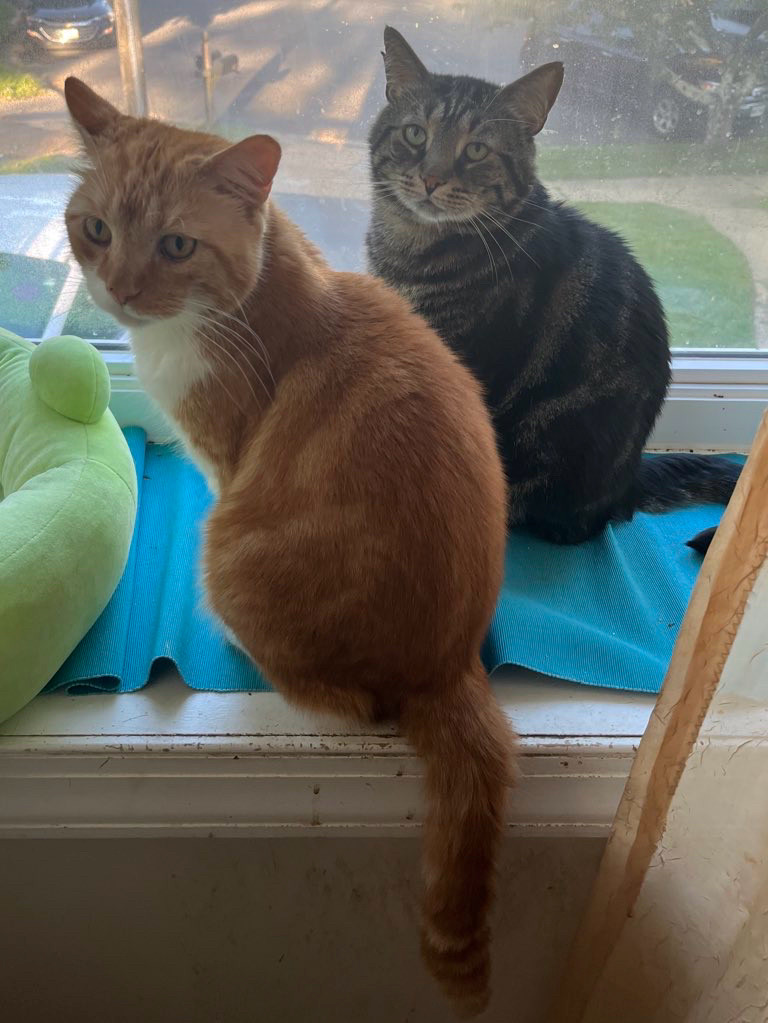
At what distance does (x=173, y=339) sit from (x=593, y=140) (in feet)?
2.31

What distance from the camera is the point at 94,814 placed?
37.9 inches

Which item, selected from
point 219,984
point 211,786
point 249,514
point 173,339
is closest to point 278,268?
point 173,339

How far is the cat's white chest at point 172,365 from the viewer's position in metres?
0.96

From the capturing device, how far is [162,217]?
2.93 feet

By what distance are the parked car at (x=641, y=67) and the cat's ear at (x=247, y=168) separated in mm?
552

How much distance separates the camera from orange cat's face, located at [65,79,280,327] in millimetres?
891

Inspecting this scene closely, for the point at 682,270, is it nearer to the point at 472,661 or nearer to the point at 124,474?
the point at 472,661

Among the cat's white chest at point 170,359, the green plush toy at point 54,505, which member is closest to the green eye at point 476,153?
the cat's white chest at point 170,359

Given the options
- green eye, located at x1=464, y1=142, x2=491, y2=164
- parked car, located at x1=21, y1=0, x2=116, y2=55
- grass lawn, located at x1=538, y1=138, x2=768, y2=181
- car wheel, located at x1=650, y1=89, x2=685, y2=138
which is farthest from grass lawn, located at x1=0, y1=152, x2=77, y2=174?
car wheel, located at x1=650, y1=89, x2=685, y2=138

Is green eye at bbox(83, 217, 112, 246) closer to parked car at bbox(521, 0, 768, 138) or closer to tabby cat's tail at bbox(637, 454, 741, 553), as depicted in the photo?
parked car at bbox(521, 0, 768, 138)

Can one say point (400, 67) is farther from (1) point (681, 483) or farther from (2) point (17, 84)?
(1) point (681, 483)

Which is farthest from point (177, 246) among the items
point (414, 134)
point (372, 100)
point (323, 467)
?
point (372, 100)

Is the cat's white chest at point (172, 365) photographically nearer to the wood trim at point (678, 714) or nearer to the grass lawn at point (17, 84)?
the grass lawn at point (17, 84)

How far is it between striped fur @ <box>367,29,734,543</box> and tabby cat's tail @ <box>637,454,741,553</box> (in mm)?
107
